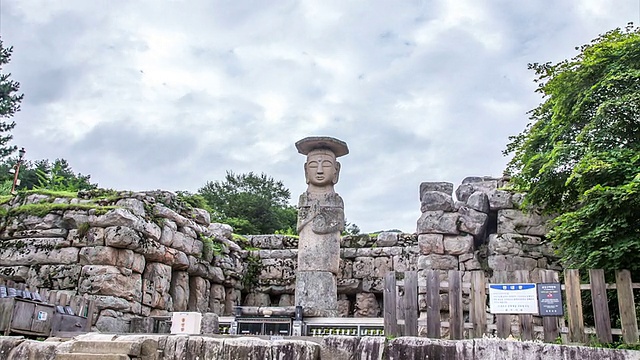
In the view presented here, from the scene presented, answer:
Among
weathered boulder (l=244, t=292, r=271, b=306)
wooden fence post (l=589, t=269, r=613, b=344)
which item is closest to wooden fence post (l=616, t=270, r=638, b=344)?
wooden fence post (l=589, t=269, r=613, b=344)

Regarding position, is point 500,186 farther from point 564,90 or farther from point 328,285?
point 328,285

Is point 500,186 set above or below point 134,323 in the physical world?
above

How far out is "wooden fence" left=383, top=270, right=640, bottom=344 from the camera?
646 centimetres

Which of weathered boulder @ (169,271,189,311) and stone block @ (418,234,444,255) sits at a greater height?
stone block @ (418,234,444,255)

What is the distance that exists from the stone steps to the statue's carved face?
8.11 meters

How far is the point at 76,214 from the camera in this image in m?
10.5

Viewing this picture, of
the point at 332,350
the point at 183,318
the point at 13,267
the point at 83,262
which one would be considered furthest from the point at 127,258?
the point at 332,350

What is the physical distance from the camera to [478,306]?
6914 millimetres

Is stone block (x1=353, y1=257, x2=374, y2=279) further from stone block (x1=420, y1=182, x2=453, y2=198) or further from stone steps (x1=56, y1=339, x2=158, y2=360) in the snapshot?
stone steps (x1=56, y1=339, x2=158, y2=360)

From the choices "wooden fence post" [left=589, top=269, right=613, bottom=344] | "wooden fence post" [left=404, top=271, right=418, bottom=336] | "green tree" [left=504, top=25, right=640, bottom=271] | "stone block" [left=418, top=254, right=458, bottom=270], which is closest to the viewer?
"wooden fence post" [left=589, top=269, right=613, bottom=344]

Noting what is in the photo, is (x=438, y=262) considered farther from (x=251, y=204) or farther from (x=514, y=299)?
(x=251, y=204)

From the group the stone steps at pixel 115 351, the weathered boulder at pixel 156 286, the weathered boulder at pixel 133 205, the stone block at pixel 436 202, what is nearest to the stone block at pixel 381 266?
the stone block at pixel 436 202

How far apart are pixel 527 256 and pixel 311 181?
511 cm

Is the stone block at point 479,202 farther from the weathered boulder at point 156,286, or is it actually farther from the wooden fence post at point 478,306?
the weathered boulder at point 156,286
